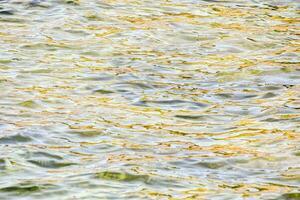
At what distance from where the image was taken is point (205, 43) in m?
11.0

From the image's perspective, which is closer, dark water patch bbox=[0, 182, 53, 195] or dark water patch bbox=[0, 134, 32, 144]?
dark water patch bbox=[0, 182, 53, 195]

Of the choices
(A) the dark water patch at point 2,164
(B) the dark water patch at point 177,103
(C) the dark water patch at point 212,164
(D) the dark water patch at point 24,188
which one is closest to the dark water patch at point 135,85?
(B) the dark water patch at point 177,103

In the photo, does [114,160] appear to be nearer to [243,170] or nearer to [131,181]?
[131,181]

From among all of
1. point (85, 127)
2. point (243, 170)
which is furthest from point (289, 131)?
point (85, 127)

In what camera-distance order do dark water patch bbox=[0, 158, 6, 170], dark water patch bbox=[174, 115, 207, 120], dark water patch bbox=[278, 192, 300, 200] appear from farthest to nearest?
dark water patch bbox=[174, 115, 207, 120] < dark water patch bbox=[0, 158, 6, 170] < dark water patch bbox=[278, 192, 300, 200]

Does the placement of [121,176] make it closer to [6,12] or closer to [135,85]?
[135,85]

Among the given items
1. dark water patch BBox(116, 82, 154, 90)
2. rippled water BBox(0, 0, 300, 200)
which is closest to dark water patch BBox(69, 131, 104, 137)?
rippled water BBox(0, 0, 300, 200)

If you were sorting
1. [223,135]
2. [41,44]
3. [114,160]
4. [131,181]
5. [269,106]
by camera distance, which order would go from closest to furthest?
1. [131,181]
2. [114,160]
3. [223,135]
4. [269,106]
5. [41,44]

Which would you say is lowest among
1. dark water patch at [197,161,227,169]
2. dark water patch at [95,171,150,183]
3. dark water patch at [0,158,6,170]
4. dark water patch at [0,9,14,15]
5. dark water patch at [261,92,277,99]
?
dark water patch at [261,92,277,99]

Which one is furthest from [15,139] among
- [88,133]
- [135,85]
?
[135,85]

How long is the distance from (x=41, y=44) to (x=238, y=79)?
7.72 ft

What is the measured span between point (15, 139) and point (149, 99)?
68.8 inches

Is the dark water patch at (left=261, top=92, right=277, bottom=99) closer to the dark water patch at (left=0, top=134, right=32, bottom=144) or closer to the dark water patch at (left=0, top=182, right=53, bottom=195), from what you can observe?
the dark water patch at (left=0, top=134, right=32, bottom=144)

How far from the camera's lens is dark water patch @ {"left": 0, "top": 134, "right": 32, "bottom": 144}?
23.7 ft
